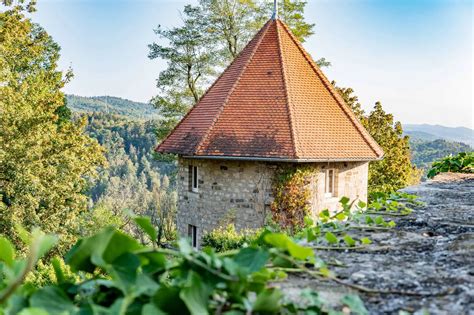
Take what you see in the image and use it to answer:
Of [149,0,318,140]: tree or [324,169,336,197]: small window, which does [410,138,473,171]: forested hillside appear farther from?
[324,169,336,197]: small window

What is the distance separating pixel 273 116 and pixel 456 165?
6.02m

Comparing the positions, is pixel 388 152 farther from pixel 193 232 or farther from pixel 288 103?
pixel 193 232

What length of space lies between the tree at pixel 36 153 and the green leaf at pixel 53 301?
16.5 metres

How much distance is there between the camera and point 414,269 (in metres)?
1.61

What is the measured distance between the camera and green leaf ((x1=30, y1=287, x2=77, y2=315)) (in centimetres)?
101

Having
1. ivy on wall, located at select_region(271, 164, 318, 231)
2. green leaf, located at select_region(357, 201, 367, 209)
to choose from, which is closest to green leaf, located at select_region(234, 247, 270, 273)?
green leaf, located at select_region(357, 201, 367, 209)

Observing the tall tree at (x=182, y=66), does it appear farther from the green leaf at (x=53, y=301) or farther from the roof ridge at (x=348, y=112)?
the green leaf at (x=53, y=301)

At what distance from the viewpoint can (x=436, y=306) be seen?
49.0 inches

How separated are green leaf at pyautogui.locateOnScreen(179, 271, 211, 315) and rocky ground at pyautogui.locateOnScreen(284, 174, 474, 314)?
0.34 meters

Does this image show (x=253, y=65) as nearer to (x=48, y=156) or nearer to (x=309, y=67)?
(x=309, y=67)

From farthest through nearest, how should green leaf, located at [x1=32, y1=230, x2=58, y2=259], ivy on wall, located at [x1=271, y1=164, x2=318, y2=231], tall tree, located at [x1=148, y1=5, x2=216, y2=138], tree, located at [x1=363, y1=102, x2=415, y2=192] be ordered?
tree, located at [x1=363, y1=102, x2=415, y2=192], tall tree, located at [x1=148, y1=5, x2=216, y2=138], ivy on wall, located at [x1=271, y1=164, x2=318, y2=231], green leaf, located at [x1=32, y1=230, x2=58, y2=259]

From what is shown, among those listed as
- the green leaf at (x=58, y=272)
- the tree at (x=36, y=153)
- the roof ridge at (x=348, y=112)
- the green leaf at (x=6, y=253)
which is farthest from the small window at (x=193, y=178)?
the green leaf at (x=6, y=253)

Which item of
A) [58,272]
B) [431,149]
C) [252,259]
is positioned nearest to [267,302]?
[252,259]

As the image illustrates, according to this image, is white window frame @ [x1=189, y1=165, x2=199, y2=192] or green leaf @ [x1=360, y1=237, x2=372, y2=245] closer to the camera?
green leaf @ [x1=360, y1=237, x2=372, y2=245]
